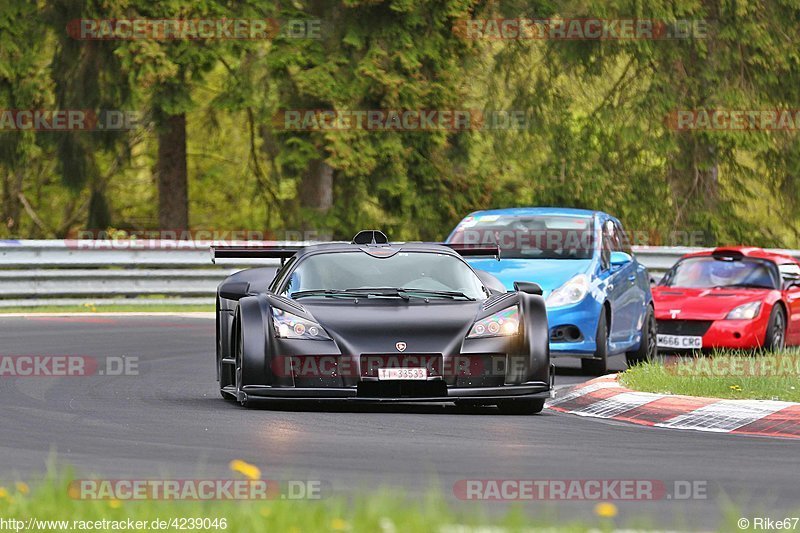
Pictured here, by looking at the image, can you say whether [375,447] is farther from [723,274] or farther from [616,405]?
[723,274]

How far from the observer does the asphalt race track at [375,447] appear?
833 cm

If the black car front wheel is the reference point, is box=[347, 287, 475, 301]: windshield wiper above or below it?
above

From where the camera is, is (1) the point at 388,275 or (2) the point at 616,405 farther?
(1) the point at 388,275

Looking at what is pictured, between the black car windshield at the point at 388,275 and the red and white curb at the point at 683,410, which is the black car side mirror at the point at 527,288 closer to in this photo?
the black car windshield at the point at 388,275

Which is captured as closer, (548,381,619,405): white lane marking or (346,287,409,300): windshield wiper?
(346,287,409,300): windshield wiper

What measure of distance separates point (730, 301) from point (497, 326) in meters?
7.95

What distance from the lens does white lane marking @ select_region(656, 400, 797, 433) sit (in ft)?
37.6

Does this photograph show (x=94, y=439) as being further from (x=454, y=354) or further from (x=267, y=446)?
(x=454, y=354)

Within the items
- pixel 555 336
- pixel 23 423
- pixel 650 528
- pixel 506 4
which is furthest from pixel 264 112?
pixel 650 528

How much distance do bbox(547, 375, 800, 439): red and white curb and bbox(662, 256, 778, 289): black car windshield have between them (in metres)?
7.05

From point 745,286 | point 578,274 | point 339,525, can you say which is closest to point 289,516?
point 339,525

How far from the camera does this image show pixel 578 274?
1631 cm

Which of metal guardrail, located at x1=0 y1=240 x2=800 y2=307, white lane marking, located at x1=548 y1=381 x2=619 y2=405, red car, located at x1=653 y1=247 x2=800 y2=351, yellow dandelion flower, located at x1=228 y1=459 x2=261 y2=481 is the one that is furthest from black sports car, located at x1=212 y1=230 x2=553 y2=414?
metal guardrail, located at x1=0 y1=240 x2=800 y2=307

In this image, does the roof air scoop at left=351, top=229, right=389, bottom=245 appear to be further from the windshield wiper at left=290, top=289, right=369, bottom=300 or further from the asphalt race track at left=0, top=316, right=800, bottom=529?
the asphalt race track at left=0, top=316, right=800, bottom=529
